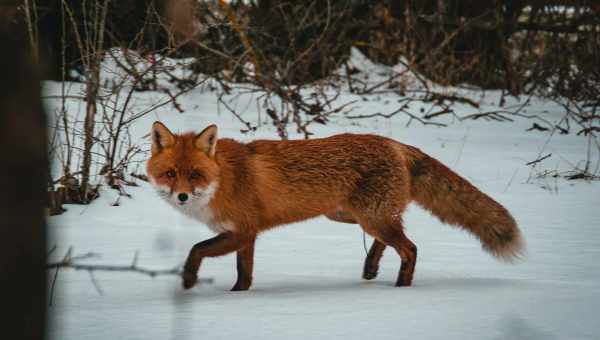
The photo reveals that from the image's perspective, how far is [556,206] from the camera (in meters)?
6.27

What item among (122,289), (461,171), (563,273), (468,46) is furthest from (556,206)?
(468,46)

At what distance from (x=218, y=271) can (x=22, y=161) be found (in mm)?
3170

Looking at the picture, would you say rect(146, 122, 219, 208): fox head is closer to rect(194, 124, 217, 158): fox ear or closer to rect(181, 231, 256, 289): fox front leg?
rect(194, 124, 217, 158): fox ear

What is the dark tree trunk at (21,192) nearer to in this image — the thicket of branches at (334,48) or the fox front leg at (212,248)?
the fox front leg at (212,248)

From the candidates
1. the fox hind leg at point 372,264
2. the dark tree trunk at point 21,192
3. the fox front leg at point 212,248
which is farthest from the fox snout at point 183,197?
the dark tree trunk at point 21,192

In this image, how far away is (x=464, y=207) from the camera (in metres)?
4.12

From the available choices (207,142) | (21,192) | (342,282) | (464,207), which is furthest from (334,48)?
(21,192)

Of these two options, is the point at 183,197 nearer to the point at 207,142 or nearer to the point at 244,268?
the point at 207,142

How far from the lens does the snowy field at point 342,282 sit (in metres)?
2.75

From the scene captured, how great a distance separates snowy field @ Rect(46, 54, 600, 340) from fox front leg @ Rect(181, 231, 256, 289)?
0.44 feet

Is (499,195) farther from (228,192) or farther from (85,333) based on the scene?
(85,333)

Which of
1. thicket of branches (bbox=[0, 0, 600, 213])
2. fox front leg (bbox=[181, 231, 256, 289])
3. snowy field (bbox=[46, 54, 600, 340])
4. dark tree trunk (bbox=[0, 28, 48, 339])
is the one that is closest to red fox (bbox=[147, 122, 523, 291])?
fox front leg (bbox=[181, 231, 256, 289])

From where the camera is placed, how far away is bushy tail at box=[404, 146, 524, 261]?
403 cm

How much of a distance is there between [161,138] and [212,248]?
2.52 feet
